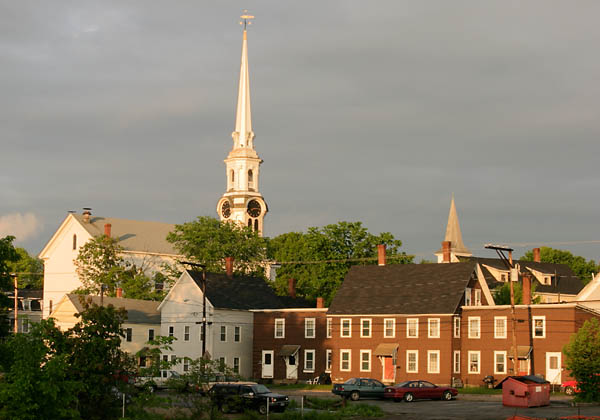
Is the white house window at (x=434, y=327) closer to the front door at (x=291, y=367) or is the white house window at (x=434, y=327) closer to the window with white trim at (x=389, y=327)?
the window with white trim at (x=389, y=327)

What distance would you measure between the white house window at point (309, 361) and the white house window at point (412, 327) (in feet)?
33.0

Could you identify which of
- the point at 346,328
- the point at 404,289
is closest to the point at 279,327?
the point at 346,328

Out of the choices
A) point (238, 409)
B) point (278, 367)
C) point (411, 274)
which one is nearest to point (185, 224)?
point (278, 367)

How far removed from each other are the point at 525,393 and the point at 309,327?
33.9 meters

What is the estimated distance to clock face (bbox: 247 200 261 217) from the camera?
161375 mm

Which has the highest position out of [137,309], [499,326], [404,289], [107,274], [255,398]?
[107,274]

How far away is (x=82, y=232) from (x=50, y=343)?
102071 mm

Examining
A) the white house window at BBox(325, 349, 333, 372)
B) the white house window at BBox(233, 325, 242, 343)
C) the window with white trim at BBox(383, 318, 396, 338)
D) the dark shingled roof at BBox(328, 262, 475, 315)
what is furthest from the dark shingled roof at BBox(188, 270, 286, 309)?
the window with white trim at BBox(383, 318, 396, 338)

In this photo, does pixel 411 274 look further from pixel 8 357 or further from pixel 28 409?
pixel 28 409

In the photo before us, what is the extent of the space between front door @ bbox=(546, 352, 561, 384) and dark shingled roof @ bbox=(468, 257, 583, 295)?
52842 millimetres

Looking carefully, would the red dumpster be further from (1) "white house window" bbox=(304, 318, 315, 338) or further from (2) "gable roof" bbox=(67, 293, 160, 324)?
(2) "gable roof" bbox=(67, 293, 160, 324)

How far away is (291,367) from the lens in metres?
78.8

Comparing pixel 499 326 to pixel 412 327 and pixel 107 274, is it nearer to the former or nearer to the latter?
pixel 412 327

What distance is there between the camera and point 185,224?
350 feet
